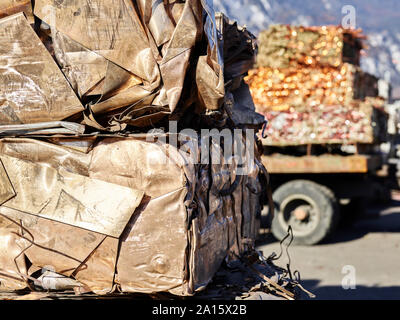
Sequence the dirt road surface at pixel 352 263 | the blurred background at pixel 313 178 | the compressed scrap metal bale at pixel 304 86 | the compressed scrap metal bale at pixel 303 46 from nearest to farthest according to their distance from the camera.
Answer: the dirt road surface at pixel 352 263 < the blurred background at pixel 313 178 < the compressed scrap metal bale at pixel 304 86 < the compressed scrap metal bale at pixel 303 46

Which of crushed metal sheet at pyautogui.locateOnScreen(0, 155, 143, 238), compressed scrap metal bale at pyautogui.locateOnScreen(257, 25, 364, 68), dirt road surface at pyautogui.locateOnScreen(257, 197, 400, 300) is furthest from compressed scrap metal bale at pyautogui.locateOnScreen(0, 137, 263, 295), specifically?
compressed scrap metal bale at pyautogui.locateOnScreen(257, 25, 364, 68)

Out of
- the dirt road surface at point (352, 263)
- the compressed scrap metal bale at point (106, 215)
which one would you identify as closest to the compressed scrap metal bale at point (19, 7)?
the compressed scrap metal bale at point (106, 215)

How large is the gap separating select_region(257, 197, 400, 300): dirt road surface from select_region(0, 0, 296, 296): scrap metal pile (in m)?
2.43

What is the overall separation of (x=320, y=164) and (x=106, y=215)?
19.3ft

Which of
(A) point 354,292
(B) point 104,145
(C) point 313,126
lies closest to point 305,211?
(C) point 313,126

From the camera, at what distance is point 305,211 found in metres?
7.86

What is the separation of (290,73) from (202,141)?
6269 millimetres

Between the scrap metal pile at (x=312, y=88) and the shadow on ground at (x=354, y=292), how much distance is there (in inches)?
96.0

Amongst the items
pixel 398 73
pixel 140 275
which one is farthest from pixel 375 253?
pixel 398 73

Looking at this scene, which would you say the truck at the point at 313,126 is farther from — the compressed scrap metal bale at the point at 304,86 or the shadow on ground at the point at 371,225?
the shadow on ground at the point at 371,225

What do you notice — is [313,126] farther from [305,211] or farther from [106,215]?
[106,215]

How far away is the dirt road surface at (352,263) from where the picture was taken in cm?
582

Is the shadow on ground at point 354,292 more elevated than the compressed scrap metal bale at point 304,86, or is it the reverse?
the compressed scrap metal bale at point 304,86
